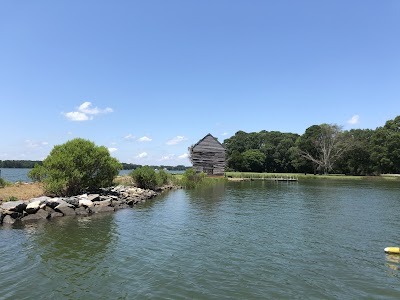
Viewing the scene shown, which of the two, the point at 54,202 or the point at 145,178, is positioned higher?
the point at 145,178

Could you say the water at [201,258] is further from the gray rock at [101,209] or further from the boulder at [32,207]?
the gray rock at [101,209]

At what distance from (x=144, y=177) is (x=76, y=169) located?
13576mm

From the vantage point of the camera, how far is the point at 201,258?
1291 centimetres

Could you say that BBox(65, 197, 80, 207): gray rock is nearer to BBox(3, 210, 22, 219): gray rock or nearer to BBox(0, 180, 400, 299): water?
BBox(0, 180, 400, 299): water

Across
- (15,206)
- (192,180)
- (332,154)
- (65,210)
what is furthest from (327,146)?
(15,206)

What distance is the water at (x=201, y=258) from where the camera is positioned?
9742mm

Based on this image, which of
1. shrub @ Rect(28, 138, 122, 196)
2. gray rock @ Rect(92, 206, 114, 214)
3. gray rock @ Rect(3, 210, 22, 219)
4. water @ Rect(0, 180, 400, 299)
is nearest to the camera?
water @ Rect(0, 180, 400, 299)

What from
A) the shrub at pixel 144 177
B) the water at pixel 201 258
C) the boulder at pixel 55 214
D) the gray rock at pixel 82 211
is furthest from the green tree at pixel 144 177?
the boulder at pixel 55 214

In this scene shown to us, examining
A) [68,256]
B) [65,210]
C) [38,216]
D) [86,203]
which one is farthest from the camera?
[86,203]

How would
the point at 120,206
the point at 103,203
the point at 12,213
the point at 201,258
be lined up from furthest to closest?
the point at 120,206
the point at 103,203
the point at 12,213
the point at 201,258

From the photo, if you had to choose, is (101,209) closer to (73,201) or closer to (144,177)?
(73,201)

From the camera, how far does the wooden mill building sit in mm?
68000

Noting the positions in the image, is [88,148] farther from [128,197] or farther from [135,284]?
[135,284]

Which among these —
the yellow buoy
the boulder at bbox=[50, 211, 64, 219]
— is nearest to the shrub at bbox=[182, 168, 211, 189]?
the boulder at bbox=[50, 211, 64, 219]
